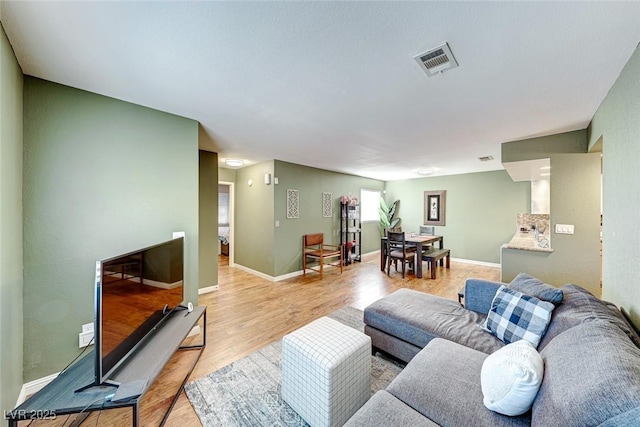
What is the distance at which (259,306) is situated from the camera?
3385 mm

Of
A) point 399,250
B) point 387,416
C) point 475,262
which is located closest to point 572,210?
point 399,250

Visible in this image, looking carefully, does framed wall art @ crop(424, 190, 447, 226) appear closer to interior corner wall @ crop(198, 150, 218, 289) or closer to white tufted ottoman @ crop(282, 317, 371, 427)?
interior corner wall @ crop(198, 150, 218, 289)

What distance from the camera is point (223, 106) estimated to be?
2268 mm

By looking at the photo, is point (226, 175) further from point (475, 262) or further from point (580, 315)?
point (475, 262)

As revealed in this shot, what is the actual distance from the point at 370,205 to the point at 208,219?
468cm

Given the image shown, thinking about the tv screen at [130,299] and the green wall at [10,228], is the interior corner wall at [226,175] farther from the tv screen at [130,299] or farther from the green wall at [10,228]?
the green wall at [10,228]

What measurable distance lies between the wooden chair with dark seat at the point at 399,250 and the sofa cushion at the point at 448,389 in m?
3.38

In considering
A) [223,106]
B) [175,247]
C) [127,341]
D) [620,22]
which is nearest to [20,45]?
[223,106]

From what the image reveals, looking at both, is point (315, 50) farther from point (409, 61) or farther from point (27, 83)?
point (27, 83)

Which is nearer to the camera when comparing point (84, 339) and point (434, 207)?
point (84, 339)

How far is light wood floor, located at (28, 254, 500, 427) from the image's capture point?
1.68 m

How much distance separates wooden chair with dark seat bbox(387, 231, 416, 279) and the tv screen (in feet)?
13.2

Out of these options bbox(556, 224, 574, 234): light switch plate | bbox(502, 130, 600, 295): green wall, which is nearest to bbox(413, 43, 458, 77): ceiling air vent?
bbox(502, 130, 600, 295): green wall

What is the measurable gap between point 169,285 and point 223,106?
1.70m
